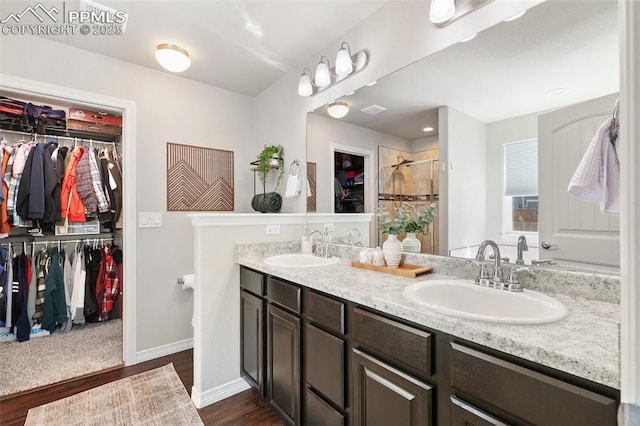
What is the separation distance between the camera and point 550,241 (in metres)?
1.25

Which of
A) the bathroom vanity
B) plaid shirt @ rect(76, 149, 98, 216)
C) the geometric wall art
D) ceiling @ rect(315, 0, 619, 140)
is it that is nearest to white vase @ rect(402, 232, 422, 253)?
the bathroom vanity

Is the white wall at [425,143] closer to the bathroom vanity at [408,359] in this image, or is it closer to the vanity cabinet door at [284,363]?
the bathroom vanity at [408,359]

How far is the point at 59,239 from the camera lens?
314cm

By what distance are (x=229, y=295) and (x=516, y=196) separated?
1.79 m

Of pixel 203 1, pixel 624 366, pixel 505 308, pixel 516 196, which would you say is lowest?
pixel 505 308

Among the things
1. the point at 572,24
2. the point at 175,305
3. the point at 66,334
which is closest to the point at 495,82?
the point at 572,24

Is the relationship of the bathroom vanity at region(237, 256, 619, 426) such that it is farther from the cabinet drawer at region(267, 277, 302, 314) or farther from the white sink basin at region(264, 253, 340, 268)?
the white sink basin at region(264, 253, 340, 268)

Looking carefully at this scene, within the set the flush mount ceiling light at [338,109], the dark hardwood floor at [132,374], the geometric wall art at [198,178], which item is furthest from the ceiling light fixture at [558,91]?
the geometric wall art at [198,178]

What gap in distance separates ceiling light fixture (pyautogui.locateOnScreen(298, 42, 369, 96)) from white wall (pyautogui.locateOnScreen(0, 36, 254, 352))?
1.10 meters

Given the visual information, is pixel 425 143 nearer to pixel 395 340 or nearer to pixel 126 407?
pixel 395 340

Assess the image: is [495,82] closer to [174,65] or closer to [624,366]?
[624,366]

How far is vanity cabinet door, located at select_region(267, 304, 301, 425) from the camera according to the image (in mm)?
1545

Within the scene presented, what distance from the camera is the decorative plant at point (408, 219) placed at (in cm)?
166

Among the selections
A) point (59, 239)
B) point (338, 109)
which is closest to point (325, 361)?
point (338, 109)
